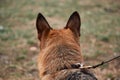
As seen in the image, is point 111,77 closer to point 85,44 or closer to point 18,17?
point 85,44

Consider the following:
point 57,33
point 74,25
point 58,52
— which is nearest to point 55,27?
point 74,25

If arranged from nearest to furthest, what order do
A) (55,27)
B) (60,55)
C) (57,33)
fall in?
(60,55)
(57,33)
(55,27)

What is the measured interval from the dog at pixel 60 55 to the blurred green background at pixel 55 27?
231 centimetres

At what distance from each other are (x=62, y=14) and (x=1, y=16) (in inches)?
98.0

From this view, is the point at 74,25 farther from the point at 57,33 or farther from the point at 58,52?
the point at 58,52

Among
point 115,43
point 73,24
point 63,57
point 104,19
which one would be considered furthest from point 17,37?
Result: point 63,57

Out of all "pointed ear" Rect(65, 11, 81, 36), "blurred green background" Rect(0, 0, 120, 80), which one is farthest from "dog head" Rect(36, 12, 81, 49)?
"blurred green background" Rect(0, 0, 120, 80)

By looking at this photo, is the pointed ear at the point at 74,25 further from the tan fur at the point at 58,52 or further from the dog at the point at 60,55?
the tan fur at the point at 58,52

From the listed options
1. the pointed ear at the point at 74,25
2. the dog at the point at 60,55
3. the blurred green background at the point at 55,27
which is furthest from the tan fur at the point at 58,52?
the blurred green background at the point at 55,27

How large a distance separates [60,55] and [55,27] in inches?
283

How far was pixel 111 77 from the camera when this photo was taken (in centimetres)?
740

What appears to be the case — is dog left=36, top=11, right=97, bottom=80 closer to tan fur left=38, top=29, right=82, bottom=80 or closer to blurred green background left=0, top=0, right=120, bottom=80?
tan fur left=38, top=29, right=82, bottom=80

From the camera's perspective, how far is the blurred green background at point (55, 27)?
7.74 m

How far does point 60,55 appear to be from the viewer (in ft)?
12.9
